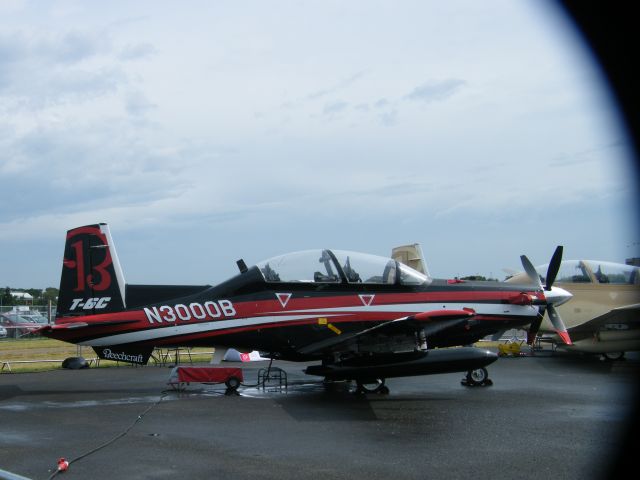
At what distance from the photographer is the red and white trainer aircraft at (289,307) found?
1177 cm

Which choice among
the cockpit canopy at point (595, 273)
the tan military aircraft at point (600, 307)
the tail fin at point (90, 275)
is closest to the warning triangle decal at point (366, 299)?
the tail fin at point (90, 275)

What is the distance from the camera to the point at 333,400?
1116 cm

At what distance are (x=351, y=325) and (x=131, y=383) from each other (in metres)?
5.54

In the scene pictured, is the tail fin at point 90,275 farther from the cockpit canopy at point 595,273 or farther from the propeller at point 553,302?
the cockpit canopy at point 595,273

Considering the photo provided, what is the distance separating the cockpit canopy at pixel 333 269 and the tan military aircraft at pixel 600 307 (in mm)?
6992

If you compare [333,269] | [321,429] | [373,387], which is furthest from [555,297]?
[321,429]

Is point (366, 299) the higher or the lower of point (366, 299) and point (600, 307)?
the higher

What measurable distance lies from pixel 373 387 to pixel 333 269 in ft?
8.23

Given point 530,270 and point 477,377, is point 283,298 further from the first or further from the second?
point 530,270

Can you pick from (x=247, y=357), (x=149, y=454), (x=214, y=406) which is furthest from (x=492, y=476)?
(x=247, y=357)

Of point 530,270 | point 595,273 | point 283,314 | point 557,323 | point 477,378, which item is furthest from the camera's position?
point 595,273

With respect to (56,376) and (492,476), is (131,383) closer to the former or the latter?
(56,376)

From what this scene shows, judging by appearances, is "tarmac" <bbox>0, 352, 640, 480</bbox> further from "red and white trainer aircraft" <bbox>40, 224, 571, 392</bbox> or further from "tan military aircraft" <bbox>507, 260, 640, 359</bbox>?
"tan military aircraft" <bbox>507, 260, 640, 359</bbox>

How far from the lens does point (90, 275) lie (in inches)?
488
